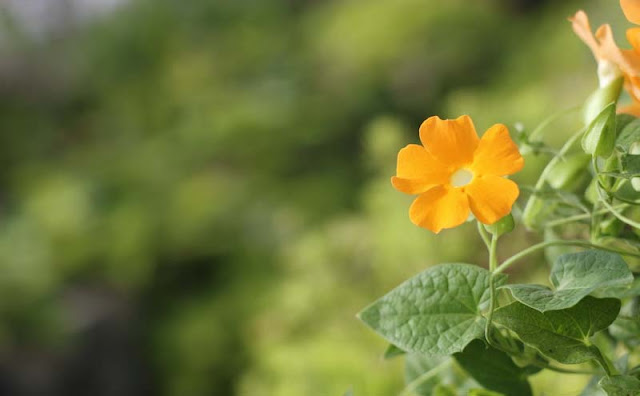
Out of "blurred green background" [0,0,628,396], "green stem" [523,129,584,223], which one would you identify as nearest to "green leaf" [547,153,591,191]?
"green stem" [523,129,584,223]

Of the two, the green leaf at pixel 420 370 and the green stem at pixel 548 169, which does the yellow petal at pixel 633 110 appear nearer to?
the green stem at pixel 548 169

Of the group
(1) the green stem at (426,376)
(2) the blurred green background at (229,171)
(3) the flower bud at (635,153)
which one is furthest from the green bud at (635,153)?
(2) the blurred green background at (229,171)

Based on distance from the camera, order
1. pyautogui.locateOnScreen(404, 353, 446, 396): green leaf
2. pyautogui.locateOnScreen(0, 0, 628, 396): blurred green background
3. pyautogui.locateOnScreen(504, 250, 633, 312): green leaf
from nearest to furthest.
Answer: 1. pyautogui.locateOnScreen(504, 250, 633, 312): green leaf
2. pyautogui.locateOnScreen(404, 353, 446, 396): green leaf
3. pyautogui.locateOnScreen(0, 0, 628, 396): blurred green background

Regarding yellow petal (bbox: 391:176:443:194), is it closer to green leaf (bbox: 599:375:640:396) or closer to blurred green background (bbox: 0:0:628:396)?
green leaf (bbox: 599:375:640:396)

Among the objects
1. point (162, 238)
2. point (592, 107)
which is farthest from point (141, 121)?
point (592, 107)

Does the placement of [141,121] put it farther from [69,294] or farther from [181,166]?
[69,294]

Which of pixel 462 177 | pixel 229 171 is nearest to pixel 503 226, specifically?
pixel 462 177
